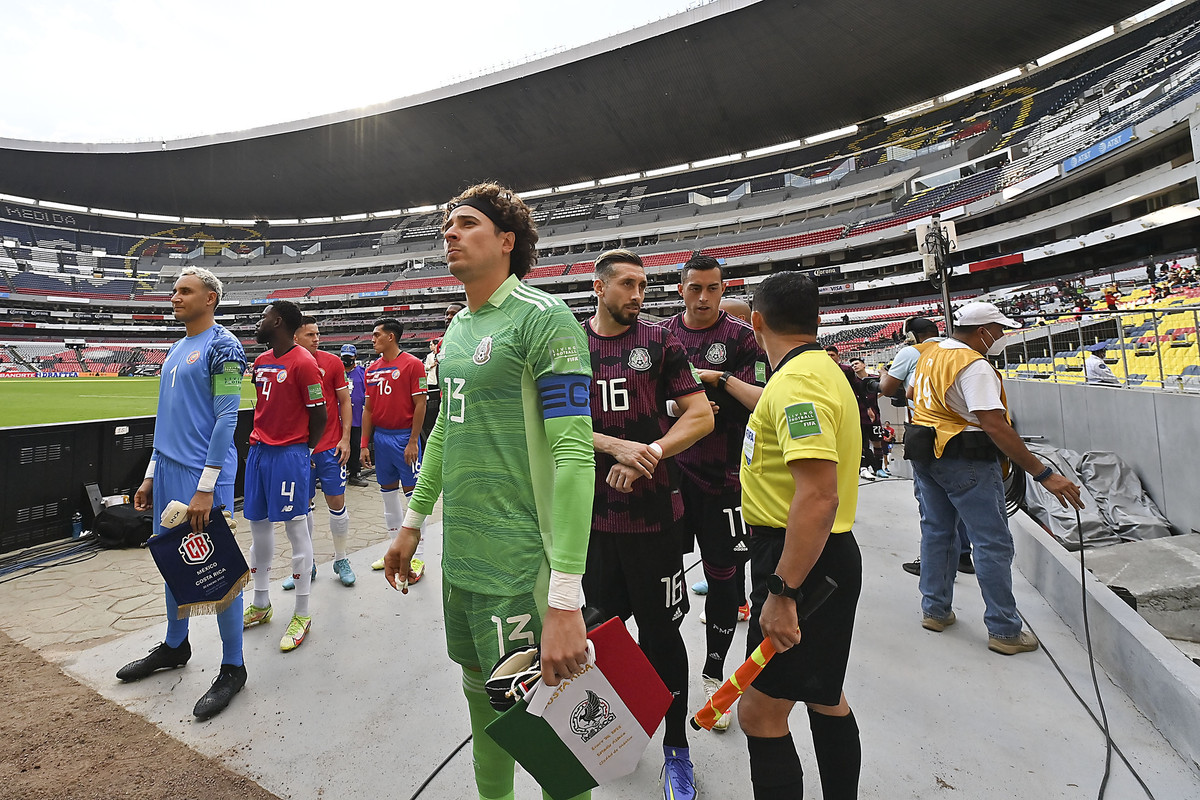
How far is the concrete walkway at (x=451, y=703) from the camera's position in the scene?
5.96 ft

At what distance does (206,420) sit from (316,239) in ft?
191

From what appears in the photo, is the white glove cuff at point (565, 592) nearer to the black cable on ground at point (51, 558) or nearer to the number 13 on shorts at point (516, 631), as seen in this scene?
the number 13 on shorts at point (516, 631)

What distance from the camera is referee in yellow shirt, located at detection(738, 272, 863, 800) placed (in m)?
1.34

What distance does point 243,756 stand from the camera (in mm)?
1968

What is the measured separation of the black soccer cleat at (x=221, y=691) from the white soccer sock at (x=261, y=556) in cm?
65

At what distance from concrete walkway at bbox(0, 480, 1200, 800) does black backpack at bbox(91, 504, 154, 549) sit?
1.09m

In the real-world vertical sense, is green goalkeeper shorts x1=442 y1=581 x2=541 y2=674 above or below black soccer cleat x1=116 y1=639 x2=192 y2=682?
above

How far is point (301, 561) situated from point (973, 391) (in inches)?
160

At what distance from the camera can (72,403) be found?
53.7ft

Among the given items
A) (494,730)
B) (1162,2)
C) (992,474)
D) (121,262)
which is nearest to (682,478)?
(494,730)

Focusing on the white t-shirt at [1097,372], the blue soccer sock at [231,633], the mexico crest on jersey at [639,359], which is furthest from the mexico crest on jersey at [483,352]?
the white t-shirt at [1097,372]

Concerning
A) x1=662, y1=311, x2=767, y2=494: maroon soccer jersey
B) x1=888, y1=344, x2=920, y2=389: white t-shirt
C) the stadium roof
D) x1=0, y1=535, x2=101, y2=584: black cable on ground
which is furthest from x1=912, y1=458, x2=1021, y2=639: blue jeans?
the stadium roof

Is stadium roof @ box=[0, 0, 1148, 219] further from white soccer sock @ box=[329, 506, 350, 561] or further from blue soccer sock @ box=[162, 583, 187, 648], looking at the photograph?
blue soccer sock @ box=[162, 583, 187, 648]

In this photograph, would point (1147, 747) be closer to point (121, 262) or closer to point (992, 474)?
point (992, 474)
